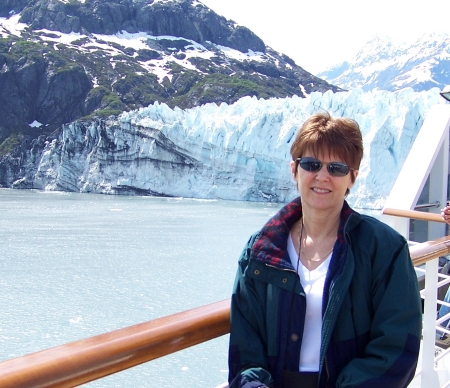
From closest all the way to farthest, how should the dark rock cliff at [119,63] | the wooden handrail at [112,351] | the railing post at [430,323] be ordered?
1. the wooden handrail at [112,351]
2. the railing post at [430,323]
3. the dark rock cliff at [119,63]

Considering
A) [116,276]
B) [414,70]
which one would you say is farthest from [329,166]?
[414,70]

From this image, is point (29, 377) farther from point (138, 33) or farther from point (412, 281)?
point (138, 33)

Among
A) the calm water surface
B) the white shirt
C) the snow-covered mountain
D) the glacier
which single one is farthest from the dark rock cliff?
the snow-covered mountain

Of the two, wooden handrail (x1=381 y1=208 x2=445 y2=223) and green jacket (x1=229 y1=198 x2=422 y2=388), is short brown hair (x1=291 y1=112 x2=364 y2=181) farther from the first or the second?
wooden handrail (x1=381 y1=208 x2=445 y2=223)

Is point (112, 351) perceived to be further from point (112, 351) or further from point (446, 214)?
point (446, 214)

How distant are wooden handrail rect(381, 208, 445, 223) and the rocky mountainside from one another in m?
34.8

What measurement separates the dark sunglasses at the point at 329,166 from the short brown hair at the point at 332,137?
0.01 m

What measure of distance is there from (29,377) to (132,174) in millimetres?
21974

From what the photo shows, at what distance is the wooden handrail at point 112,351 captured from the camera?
23.4 inches

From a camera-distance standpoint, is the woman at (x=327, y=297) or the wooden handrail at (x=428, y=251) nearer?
the woman at (x=327, y=297)

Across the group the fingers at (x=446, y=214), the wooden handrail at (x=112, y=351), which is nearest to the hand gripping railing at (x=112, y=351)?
the wooden handrail at (x=112, y=351)

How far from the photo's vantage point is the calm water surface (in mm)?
4590

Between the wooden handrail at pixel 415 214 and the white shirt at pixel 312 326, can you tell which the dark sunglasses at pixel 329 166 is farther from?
the wooden handrail at pixel 415 214

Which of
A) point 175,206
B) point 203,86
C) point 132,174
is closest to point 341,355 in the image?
point 175,206
